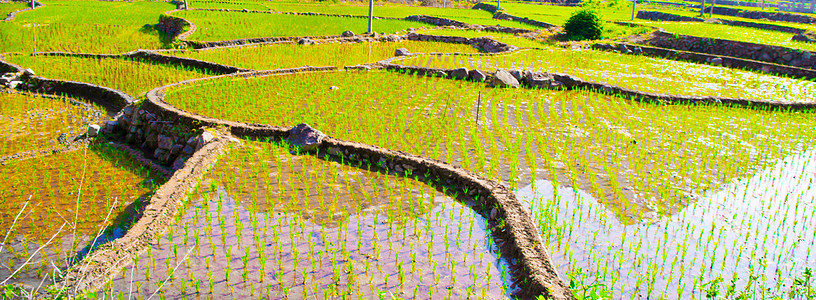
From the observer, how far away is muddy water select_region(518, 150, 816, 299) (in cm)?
411

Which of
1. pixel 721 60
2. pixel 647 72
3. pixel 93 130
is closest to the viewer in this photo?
pixel 93 130

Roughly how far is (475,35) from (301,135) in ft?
53.7

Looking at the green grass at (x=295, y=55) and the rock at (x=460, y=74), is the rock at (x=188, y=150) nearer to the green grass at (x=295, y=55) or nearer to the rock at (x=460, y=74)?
the green grass at (x=295, y=55)

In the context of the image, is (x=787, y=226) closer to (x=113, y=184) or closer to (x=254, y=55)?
(x=113, y=184)

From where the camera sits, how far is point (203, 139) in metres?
6.93

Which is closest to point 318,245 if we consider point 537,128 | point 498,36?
point 537,128

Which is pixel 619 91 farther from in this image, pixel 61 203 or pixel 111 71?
pixel 111 71

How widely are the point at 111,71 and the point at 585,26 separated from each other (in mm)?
15779

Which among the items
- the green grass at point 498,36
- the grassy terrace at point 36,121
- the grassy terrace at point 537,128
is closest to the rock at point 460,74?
the grassy terrace at point 537,128

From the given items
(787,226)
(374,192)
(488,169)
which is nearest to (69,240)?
(374,192)

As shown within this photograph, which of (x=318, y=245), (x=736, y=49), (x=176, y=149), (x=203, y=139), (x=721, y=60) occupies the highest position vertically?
(x=736, y=49)

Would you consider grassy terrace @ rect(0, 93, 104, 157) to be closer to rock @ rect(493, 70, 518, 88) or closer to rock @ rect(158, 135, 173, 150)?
rock @ rect(158, 135, 173, 150)

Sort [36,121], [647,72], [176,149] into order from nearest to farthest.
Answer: [176,149], [36,121], [647,72]

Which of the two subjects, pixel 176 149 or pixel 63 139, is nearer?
pixel 176 149
